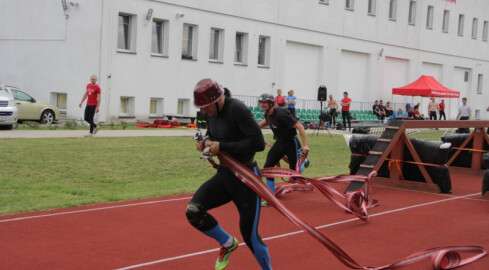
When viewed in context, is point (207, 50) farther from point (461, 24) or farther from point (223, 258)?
point (461, 24)

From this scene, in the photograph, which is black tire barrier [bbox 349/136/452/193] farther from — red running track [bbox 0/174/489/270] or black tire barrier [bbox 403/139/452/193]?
red running track [bbox 0/174/489/270]

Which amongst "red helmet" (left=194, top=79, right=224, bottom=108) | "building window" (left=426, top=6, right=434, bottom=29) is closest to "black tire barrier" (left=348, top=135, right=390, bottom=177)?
"red helmet" (left=194, top=79, right=224, bottom=108)

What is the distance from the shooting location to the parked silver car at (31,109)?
82.6 feet

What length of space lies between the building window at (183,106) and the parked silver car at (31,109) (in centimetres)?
756

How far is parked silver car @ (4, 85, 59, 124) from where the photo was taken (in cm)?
2517

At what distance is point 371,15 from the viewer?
4412 cm

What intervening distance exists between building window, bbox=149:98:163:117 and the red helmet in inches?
1004

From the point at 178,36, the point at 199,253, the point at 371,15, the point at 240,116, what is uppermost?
the point at 371,15

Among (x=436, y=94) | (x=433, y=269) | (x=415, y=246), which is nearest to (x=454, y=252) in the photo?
(x=433, y=269)

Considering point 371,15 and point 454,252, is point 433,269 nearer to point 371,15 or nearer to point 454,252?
point 454,252

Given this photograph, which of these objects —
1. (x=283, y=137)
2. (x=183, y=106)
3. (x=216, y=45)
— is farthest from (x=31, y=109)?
(x=283, y=137)

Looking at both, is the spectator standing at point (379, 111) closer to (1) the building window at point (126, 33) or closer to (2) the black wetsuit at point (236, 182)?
(1) the building window at point (126, 33)

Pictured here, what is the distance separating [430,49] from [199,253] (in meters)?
46.0

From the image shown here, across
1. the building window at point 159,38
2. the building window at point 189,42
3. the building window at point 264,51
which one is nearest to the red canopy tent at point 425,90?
the building window at point 264,51
